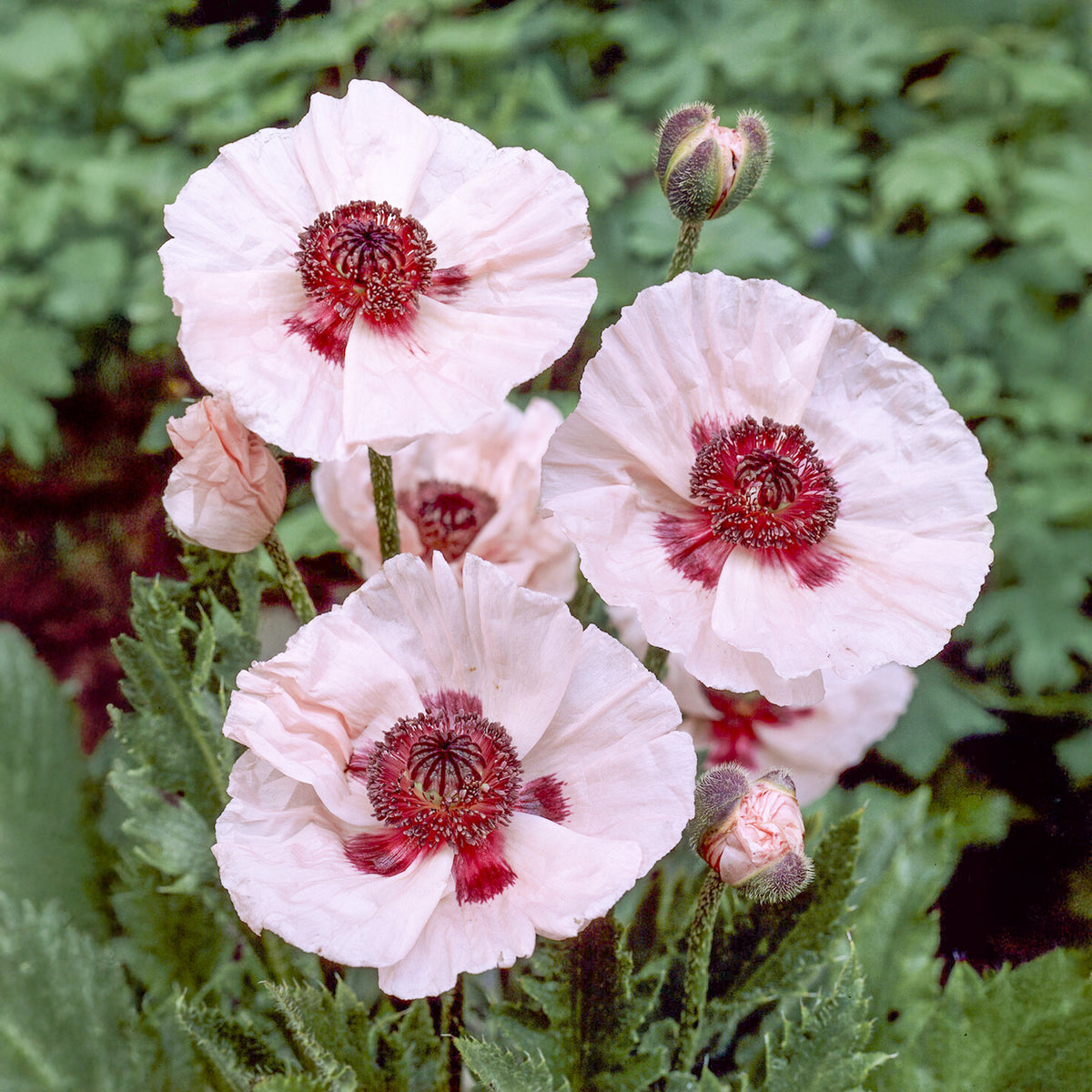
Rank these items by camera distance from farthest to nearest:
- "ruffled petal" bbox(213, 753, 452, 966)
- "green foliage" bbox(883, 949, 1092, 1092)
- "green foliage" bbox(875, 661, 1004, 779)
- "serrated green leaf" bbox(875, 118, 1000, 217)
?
"serrated green leaf" bbox(875, 118, 1000, 217) → "green foliage" bbox(875, 661, 1004, 779) → "green foliage" bbox(883, 949, 1092, 1092) → "ruffled petal" bbox(213, 753, 452, 966)

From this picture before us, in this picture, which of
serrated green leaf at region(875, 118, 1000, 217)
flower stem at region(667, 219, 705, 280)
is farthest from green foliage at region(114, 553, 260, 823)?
serrated green leaf at region(875, 118, 1000, 217)

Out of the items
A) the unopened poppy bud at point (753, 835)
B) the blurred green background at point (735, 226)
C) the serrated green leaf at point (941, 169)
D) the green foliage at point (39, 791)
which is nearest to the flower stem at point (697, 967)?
the unopened poppy bud at point (753, 835)

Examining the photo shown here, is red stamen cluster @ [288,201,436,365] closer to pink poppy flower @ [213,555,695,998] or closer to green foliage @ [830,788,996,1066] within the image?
pink poppy flower @ [213,555,695,998]

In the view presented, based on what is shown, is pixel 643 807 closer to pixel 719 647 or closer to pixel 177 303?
pixel 719 647

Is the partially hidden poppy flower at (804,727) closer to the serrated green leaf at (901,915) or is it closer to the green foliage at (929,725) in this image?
the serrated green leaf at (901,915)

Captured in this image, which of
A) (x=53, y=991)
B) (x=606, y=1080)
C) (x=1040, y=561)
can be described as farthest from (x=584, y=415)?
(x=1040, y=561)
